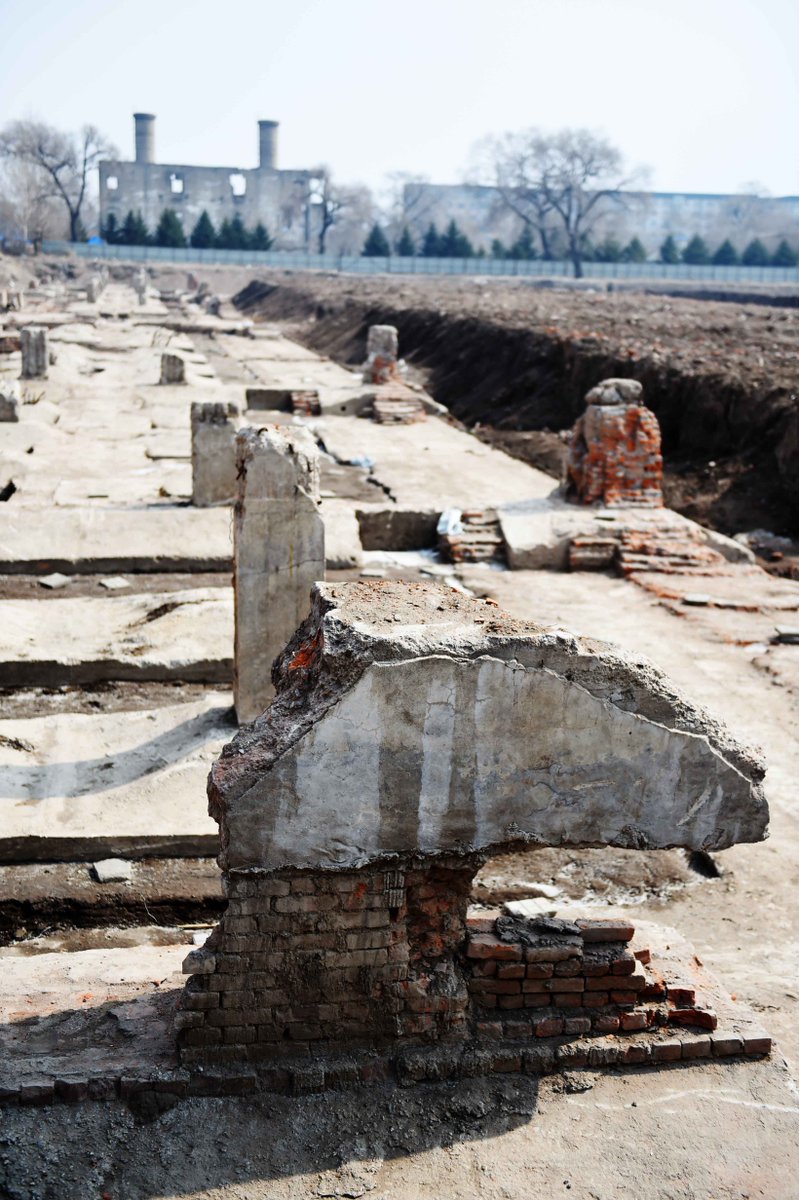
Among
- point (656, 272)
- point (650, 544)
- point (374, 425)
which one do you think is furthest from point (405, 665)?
point (656, 272)

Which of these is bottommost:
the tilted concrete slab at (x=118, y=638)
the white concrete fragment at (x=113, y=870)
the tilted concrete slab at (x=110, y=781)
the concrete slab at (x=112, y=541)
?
the white concrete fragment at (x=113, y=870)

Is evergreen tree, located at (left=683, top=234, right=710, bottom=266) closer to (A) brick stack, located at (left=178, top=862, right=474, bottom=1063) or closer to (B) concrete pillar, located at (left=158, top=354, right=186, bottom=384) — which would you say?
(B) concrete pillar, located at (left=158, top=354, right=186, bottom=384)

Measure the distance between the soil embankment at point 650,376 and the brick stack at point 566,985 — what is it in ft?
33.0

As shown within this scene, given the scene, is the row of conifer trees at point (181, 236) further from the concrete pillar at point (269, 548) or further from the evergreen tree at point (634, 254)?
the concrete pillar at point (269, 548)

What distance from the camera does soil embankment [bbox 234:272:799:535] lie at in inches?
552

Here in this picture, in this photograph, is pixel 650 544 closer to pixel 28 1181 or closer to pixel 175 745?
pixel 175 745

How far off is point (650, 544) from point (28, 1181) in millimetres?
8297

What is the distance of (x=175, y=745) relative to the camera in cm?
625

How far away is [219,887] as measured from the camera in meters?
5.14

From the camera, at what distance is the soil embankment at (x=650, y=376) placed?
46.0 feet

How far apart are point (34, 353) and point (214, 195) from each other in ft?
269

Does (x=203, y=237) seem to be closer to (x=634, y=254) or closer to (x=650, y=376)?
(x=634, y=254)

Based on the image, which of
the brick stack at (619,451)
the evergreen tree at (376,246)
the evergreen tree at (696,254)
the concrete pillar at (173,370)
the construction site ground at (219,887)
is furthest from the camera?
the evergreen tree at (376,246)

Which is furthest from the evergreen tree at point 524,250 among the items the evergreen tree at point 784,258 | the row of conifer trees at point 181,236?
the row of conifer trees at point 181,236
